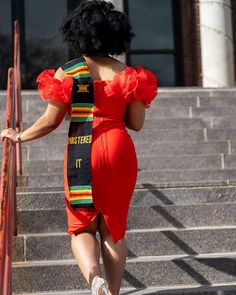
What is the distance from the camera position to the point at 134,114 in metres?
3.65

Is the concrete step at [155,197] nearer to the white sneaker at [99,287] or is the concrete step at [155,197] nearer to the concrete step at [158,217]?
the concrete step at [158,217]

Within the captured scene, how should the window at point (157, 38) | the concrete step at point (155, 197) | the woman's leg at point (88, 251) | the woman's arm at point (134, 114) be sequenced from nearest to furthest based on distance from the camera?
the woman's leg at point (88, 251) < the woman's arm at point (134, 114) < the concrete step at point (155, 197) < the window at point (157, 38)

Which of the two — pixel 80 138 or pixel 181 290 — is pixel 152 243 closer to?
pixel 181 290

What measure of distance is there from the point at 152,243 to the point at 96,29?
207cm

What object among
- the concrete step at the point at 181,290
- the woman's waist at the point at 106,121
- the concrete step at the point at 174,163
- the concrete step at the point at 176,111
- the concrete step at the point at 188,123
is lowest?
the concrete step at the point at 181,290

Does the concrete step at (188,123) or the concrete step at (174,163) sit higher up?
the concrete step at (188,123)

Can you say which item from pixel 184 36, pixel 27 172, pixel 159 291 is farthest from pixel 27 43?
pixel 159 291

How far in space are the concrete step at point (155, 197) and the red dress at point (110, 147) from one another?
6.65 feet

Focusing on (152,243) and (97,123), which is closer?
(97,123)

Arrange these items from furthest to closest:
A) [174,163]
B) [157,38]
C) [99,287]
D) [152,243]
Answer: [157,38] → [174,163] → [152,243] → [99,287]

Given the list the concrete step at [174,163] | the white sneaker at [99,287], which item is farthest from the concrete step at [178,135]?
the white sneaker at [99,287]

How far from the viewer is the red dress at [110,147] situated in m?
3.50

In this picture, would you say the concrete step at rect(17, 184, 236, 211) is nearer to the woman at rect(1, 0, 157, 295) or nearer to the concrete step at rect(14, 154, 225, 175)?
the concrete step at rect(14, 154, 225, 175)

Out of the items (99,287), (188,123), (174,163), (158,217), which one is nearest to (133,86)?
(99,287)
